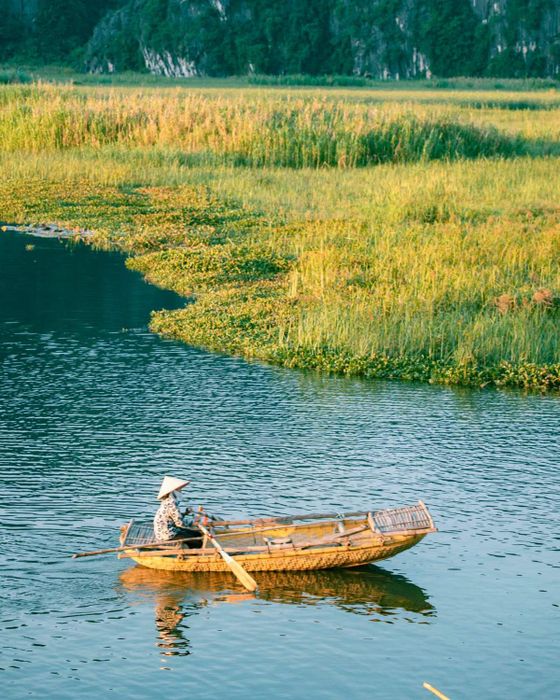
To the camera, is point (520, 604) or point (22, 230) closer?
point (520, 604)

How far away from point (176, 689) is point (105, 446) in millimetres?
6134

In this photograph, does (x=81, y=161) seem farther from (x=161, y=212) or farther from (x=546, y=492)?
(x=546, y=492)

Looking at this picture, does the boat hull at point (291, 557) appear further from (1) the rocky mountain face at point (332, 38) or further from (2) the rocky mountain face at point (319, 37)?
(2) the rocky mountain face at point (319, 37)

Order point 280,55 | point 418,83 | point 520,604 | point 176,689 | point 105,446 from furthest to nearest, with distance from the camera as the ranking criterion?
point 280,55, point 418,83, point 105,446, point 520,604, point 176,689

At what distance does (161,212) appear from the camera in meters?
34.1

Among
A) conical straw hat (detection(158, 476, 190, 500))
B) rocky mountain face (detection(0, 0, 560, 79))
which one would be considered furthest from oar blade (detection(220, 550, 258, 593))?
rocky mountain face (detection(0, 0, 560, 79))

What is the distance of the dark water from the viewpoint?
11352 mm

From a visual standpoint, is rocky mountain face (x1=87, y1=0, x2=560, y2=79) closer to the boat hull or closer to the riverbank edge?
the riverbank edge

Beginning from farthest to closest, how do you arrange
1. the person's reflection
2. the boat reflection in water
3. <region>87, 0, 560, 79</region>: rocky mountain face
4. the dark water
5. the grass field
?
1. <region>87, 0, 560, 79</region>: rocky mountain face
2. the grass field
3. the boat reflection in water
4. the person's reflection
5. the dark water

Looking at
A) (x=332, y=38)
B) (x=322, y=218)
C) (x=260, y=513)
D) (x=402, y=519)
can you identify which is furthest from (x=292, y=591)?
(x=332, y=38)

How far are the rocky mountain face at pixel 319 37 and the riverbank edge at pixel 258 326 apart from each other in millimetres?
82854

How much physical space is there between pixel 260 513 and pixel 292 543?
5.83 feet

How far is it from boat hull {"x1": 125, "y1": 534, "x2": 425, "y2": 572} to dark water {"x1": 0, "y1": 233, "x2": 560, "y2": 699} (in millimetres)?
180

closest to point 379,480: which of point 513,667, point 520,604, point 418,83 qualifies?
point 520,604
